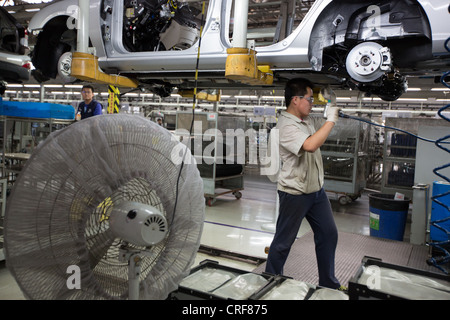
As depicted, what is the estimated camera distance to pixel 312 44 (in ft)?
8.51

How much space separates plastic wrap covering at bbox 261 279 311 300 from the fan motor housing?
24.6 inches

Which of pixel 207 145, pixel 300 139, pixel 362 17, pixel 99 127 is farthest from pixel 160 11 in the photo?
pixel 207 145

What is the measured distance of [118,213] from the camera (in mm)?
1202

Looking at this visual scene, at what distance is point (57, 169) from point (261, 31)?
309 centimetres

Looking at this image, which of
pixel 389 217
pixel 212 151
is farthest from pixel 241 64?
pixel 212 151

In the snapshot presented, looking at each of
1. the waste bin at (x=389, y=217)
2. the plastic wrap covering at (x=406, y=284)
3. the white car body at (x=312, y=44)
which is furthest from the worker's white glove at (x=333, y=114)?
the waste bin at (x=389, y=217)

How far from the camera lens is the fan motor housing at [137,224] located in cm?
116

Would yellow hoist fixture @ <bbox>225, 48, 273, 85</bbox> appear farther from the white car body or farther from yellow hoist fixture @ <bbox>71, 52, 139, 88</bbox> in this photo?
yellow hoist fixture @ <bbox>71, 52, 139, 88</bbox>

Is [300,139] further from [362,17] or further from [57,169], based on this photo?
[57,169]

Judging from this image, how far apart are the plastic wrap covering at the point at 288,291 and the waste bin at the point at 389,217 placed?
3.05 metres

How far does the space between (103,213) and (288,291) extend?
36.0 inches

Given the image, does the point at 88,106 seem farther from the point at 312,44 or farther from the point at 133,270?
the point at 133,270

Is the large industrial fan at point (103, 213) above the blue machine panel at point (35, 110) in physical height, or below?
below

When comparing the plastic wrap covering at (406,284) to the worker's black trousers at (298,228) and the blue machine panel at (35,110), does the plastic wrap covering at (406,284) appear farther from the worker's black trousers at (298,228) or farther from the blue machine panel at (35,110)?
the blue machine panel at (35,110)
